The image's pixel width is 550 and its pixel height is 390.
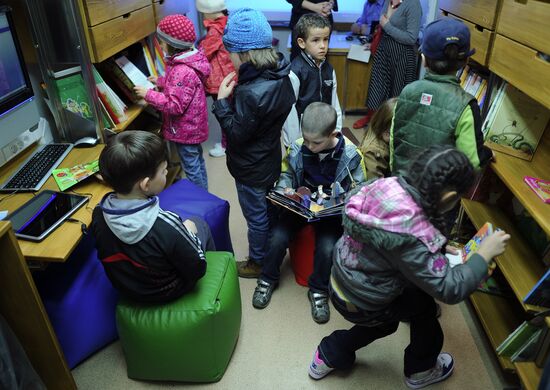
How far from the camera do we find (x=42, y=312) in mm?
1380

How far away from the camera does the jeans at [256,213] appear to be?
2.00 m

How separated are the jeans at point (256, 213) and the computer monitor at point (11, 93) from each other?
3.08ft

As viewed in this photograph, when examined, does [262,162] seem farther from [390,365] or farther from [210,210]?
[390,365]

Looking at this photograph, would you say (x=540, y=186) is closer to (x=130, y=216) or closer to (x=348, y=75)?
(x=130, y=216)

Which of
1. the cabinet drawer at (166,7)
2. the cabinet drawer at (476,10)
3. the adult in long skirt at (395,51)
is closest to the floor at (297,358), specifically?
the cabinet drawer at (476,10)

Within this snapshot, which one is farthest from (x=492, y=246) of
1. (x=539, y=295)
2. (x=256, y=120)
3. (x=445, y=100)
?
(x=256, y=120)

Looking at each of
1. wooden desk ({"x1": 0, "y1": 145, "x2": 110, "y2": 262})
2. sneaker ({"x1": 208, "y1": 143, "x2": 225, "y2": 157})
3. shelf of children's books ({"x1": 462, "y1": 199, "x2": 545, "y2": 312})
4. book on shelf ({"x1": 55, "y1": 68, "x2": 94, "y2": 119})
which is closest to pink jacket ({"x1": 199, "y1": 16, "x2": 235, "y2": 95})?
sneaker ({"x1": 208, "y1": 143, "x2": 225, "y2": 157})

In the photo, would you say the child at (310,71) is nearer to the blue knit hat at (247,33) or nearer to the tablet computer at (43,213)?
the blue knit hat at (247,33)

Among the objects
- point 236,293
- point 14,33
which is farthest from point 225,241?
point 14,33

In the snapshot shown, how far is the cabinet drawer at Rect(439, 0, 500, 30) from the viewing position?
5.92ft

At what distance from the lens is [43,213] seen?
151cm

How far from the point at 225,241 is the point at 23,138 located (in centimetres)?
104

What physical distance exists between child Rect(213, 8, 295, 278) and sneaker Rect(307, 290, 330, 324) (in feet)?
1.79

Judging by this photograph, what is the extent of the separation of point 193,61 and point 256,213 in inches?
36.7
